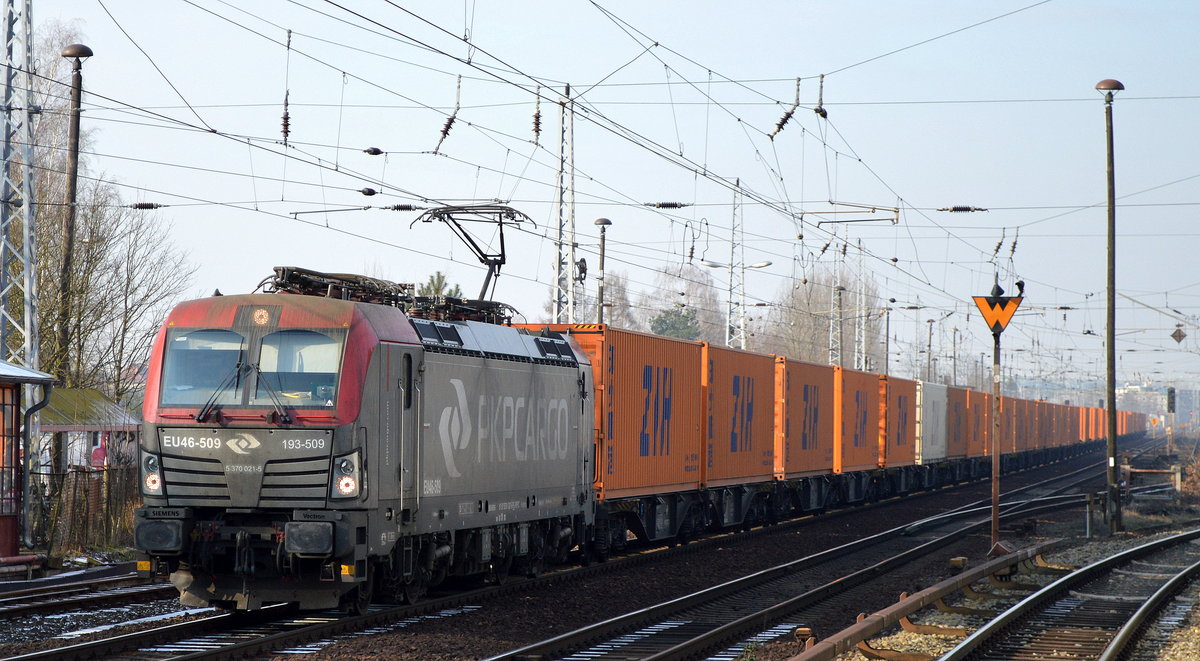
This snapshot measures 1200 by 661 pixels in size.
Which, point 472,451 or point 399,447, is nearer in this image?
point 399,447

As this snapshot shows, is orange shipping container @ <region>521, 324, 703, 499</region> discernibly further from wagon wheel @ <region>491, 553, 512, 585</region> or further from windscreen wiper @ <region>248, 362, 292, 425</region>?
windscreen wiper @ <region>248, 362, 292, 425</region>

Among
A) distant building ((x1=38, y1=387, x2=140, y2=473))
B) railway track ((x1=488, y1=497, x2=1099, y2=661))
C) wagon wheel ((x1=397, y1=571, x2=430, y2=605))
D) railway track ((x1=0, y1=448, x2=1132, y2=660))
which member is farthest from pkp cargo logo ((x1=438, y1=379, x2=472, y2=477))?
distant building ((x1=38, y1=387, x2=140, y2=473))

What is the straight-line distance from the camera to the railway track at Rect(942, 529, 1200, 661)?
11.4 metres

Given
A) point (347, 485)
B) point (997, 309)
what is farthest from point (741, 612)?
point (997, 309)

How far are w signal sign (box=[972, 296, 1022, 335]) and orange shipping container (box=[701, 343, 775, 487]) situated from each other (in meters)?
5.45

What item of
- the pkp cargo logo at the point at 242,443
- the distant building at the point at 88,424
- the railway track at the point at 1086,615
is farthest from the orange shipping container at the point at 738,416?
the pkp cargo logo at the point at 242,443

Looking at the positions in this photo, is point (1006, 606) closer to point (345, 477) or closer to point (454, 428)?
point (454, 428)

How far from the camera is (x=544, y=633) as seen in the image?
12258 millimetres

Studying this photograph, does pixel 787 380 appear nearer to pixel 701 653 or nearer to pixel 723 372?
pixel 723 372

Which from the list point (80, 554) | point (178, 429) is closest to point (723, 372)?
point (80, 554)

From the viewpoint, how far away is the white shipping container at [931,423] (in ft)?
125

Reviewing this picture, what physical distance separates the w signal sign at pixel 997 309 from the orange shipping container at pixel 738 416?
5.45m

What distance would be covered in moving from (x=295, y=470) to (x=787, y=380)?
1661cm

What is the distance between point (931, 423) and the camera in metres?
39.4
